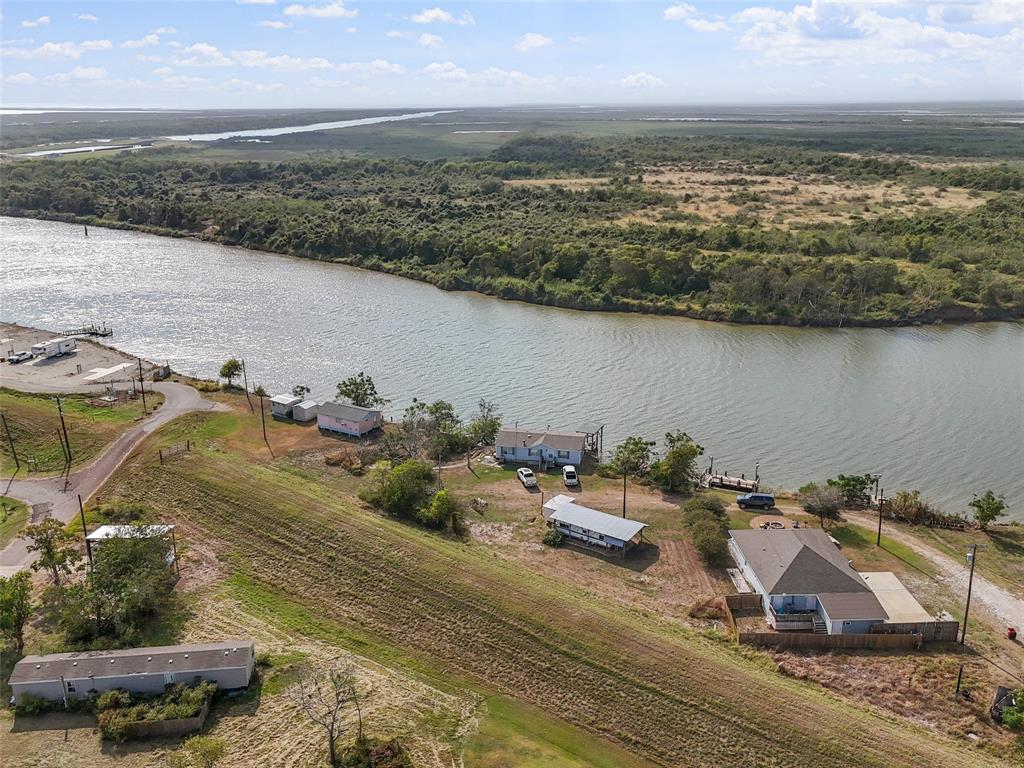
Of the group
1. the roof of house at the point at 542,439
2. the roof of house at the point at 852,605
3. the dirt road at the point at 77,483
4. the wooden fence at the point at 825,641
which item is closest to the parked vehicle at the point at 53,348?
the dirt road at the point at 77,483

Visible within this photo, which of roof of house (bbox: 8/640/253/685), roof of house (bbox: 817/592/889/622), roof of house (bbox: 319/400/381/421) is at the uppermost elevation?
roof of house (bbox: 319/400/381/421)

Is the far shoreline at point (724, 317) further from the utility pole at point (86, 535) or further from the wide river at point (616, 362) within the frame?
the utility pole at point (86, 535)

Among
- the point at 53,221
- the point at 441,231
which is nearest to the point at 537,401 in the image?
the point at 441,231

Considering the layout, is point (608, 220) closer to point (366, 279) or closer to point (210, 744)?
point (366, 279)

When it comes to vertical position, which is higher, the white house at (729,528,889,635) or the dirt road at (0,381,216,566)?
the dirt road at (0,381,216,566)

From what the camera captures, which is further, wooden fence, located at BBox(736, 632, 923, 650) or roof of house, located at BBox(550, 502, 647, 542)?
roof of house, located at BBox(550, 502, 647, 542)

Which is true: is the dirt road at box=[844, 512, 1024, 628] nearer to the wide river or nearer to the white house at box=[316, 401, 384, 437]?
the wide river

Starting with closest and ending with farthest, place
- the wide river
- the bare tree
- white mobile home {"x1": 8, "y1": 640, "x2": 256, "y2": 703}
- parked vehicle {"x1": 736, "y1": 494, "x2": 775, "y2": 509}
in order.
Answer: the bare tree
white mobile home {"x1": 8, "y1": 640, "x2": 256, "y2": 703}
parked vehicle {"x1": 736, "y1": 494, "x2": 775, "y2": 509}
the wide river

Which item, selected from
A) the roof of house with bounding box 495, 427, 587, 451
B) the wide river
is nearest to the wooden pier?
the wide river
